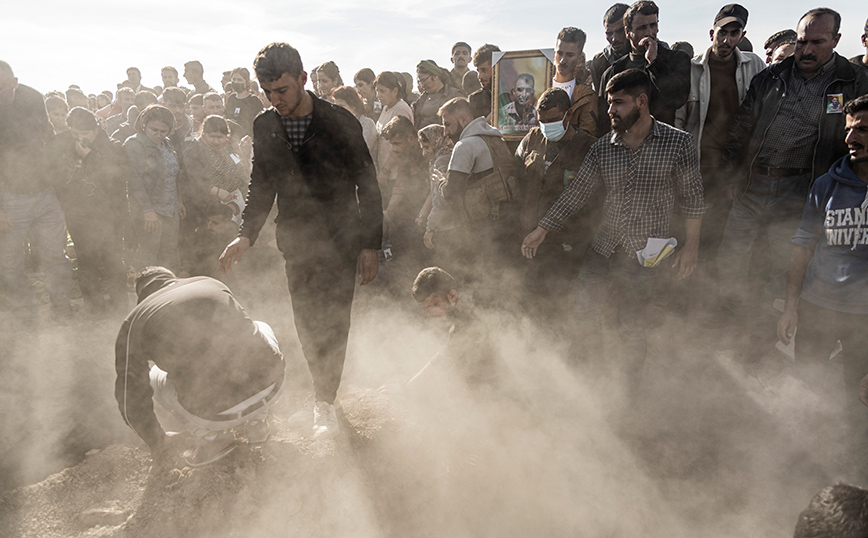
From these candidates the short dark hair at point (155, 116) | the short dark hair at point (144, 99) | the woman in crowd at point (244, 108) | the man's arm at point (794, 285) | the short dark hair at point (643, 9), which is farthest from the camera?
the woman in crowd at point (244, 108)

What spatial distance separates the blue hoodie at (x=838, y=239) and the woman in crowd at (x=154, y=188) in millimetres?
5153

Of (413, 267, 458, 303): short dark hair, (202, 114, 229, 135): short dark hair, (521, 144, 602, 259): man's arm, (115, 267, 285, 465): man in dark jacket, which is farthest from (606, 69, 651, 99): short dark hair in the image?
(202, 114, 229, 135): short dark hair

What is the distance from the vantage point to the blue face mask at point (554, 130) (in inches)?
126

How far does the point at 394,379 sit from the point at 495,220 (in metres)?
1.46

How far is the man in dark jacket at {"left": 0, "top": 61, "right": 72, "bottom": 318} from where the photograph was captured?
4059mm

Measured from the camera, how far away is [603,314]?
127 inches

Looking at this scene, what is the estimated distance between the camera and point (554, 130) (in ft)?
10.5

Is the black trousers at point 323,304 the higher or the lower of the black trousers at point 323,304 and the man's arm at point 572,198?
the lower

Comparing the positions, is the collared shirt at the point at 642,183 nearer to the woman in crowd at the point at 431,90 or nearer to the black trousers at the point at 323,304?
the black trousers at the point at 323,304

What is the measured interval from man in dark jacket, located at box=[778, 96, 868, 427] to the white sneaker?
2.60m

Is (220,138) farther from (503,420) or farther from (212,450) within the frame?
(503,420)

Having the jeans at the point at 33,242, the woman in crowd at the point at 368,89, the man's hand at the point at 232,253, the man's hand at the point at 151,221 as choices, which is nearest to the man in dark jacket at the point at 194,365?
the man's hand at the point at 232,253

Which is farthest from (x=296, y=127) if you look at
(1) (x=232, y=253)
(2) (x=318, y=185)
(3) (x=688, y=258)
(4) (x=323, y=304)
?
(3) (x=688, y=258)

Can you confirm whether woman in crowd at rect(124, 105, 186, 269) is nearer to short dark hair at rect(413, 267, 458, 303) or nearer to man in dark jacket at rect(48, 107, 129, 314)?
man in dark jacket at rect(48, 107, 129, 314)
